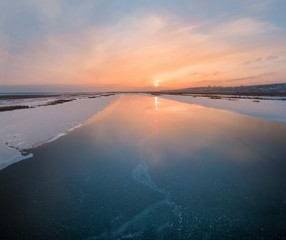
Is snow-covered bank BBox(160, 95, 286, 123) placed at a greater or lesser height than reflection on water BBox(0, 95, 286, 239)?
lesser

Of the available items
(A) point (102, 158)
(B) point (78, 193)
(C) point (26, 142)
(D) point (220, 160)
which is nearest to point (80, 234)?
(B) point (78, 193)

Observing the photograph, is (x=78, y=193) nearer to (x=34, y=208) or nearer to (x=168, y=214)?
(x=34, y=208)

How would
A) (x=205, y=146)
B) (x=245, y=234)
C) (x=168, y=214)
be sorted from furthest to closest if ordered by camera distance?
(x=205, y=146)
(x=168, y=214)
(x=245, y=234)

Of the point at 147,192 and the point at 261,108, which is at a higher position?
the point at 147,192

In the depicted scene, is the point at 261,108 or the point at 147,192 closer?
the point at 147,192

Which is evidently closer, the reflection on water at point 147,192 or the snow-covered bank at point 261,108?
the reflection on water at point 147,192

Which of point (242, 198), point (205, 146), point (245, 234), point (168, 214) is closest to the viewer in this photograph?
point (245, 234)

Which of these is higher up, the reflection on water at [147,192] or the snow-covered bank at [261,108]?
the reflection on water at [147,192]

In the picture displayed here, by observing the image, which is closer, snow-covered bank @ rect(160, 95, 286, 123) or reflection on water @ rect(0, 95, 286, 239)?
reflection on water @ rect(0, 95, 286, 239)
